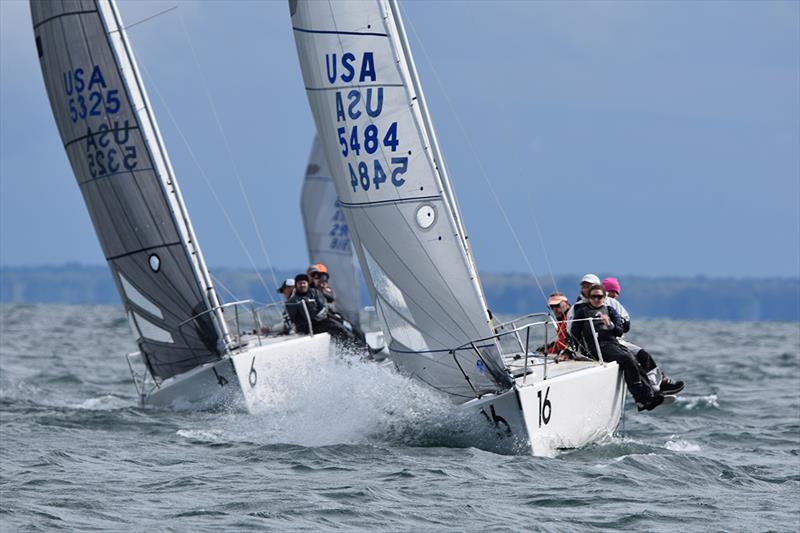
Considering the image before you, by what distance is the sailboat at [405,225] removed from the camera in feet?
34.0

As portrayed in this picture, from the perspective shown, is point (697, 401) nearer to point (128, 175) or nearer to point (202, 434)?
point (202, 434)

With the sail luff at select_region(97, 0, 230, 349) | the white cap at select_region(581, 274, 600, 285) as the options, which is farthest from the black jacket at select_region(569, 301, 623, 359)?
the sail luff at select_region(97, 0, 230, 349)

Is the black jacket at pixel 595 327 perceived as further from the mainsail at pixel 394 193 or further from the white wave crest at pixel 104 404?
the white wave crest at pixel 104 404

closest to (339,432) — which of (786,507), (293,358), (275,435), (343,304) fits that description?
(275,435)

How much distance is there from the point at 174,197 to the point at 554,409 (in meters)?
5.24

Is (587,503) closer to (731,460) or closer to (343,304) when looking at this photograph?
(731,460)

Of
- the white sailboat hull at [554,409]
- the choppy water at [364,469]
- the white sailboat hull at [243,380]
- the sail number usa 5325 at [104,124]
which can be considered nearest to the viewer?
the choppy water at [364,469]

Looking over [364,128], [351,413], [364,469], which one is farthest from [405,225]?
[364,469]

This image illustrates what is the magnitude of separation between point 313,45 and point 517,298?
10769 cm

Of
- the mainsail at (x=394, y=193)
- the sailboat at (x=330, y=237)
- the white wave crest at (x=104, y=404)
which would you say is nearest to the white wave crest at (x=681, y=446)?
the mainsail at (x=394, y=193)

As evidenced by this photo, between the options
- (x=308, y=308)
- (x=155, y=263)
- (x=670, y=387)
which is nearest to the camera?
(x=670, y=387)

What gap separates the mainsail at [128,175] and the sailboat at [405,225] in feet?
8.99

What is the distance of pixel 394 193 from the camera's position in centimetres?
1070

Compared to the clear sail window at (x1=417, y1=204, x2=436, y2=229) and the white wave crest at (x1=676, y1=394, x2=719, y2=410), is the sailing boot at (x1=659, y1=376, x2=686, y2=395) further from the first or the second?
the white wave crest at (x1=676, y1=394, x2=719, y2=410)
